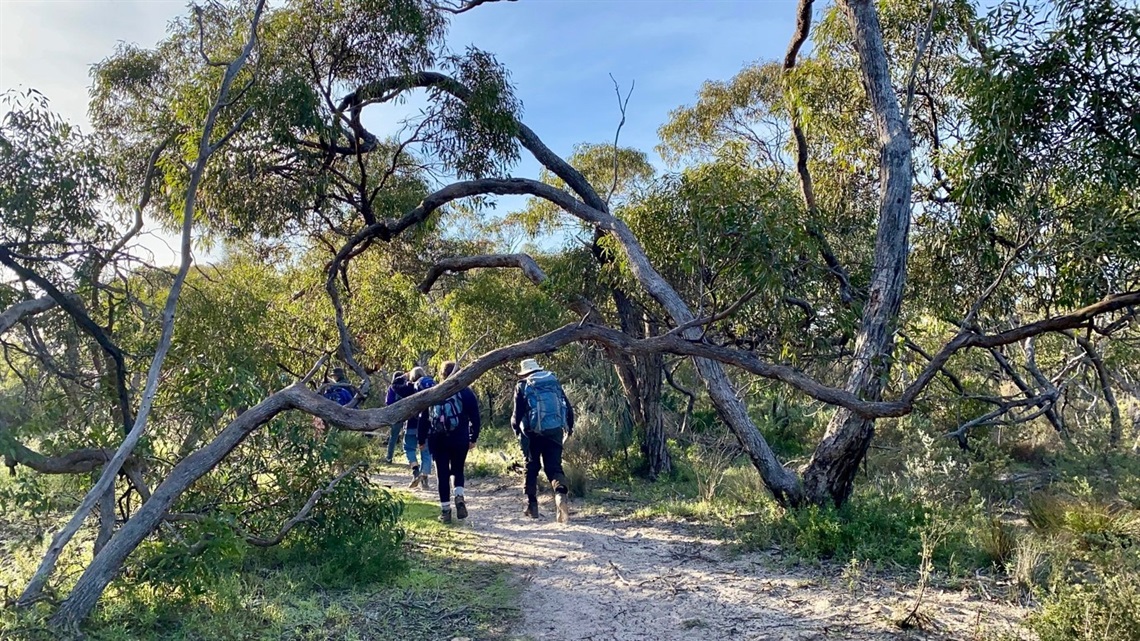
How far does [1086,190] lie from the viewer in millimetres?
6387

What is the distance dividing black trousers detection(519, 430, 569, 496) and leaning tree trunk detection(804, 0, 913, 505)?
2654 mm

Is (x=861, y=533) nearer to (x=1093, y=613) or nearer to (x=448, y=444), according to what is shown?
(x=1093, y=613)

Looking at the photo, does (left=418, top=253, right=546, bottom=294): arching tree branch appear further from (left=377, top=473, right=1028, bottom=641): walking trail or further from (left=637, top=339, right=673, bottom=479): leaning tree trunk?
(left=377, top=473, right=1028, bottom=641): walking trail

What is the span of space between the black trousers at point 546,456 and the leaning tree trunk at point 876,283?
2.65 meters

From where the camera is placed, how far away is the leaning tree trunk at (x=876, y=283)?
717 centimetres

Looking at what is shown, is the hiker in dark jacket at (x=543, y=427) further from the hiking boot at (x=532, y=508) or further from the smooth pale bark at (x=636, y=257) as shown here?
the smooth pale bark at (x=636, y=257)

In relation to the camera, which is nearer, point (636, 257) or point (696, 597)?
point (696, 597)

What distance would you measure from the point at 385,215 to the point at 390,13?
9.63ft

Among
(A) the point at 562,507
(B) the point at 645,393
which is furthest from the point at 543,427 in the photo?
(B) the point at 645,393

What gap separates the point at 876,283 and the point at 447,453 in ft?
15.6

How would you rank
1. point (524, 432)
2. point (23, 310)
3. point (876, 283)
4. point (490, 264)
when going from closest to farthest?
point (23, 310), point (876, 283), point (524, 432), point (490, 264)

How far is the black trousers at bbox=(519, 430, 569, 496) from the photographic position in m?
8.52

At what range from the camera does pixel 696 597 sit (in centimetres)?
577

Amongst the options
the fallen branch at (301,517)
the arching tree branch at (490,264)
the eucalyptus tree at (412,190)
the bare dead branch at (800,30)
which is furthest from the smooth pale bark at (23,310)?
the bare dead branch at (800,30)
